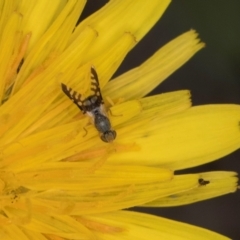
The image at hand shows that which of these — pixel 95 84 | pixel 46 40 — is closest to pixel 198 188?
pixel 95 84

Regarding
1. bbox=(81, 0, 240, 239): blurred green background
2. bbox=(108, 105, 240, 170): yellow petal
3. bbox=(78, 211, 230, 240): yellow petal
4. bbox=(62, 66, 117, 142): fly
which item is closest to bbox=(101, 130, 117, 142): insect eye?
bbox=(62, 66, 117, 142): fly

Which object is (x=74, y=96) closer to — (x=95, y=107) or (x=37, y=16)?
(x=95, y=107)

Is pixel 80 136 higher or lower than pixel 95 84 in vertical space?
lower

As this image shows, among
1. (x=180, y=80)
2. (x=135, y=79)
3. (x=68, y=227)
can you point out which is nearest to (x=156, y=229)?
(x=68, y=227)

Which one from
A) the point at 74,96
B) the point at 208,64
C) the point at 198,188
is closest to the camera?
the point at 74,96

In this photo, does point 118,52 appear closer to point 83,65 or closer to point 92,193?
point 83,65

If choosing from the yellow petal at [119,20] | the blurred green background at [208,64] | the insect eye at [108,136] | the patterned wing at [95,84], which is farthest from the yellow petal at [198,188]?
the blurred green background at [208,64]

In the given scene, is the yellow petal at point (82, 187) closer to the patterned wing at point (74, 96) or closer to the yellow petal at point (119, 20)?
the patterned wing at point (74, 96)
